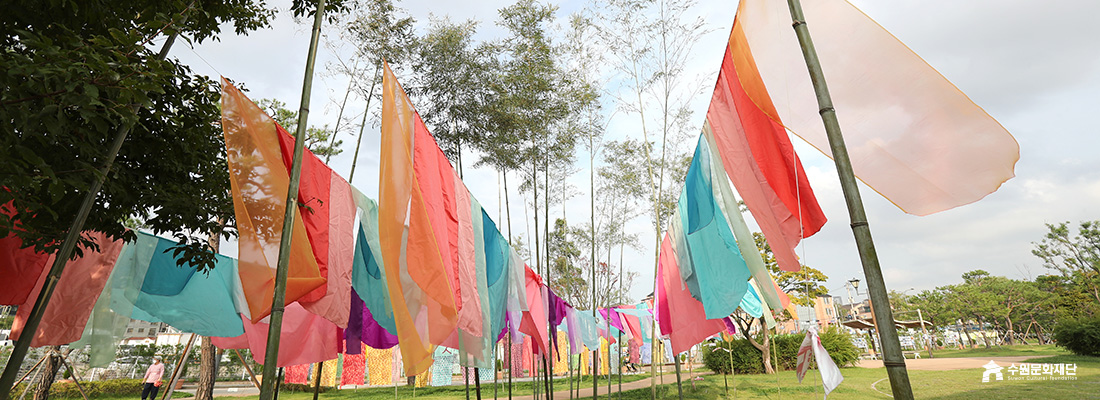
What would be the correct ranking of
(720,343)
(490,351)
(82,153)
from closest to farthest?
(82,153) → (490,351) → (720,343)

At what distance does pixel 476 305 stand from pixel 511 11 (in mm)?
4036

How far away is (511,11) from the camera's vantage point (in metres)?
5.73

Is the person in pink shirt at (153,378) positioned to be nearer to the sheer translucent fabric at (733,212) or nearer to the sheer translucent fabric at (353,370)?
the sheer translucent fabric at (353,370)

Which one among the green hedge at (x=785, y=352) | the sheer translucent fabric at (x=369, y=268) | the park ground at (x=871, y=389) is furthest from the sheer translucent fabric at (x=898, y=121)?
the green hedge at (x=785, y=352)

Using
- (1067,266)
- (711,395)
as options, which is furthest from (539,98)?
(1067,266)

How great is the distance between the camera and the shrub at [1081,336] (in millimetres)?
11383

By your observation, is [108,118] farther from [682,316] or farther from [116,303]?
[682,316]

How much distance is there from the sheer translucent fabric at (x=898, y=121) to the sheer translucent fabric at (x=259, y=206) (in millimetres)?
2164

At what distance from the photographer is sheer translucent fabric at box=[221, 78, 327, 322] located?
1.86 m

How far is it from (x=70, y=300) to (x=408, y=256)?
233cm

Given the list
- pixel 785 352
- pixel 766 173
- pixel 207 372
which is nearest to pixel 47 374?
pixel 207 372

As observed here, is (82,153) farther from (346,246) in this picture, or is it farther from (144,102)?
(346,246)

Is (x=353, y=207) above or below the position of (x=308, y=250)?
above

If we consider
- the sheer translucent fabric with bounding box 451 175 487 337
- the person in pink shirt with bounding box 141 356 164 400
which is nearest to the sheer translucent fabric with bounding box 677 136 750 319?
the sheer translucent fabric with bounding box 451 175 487 337
